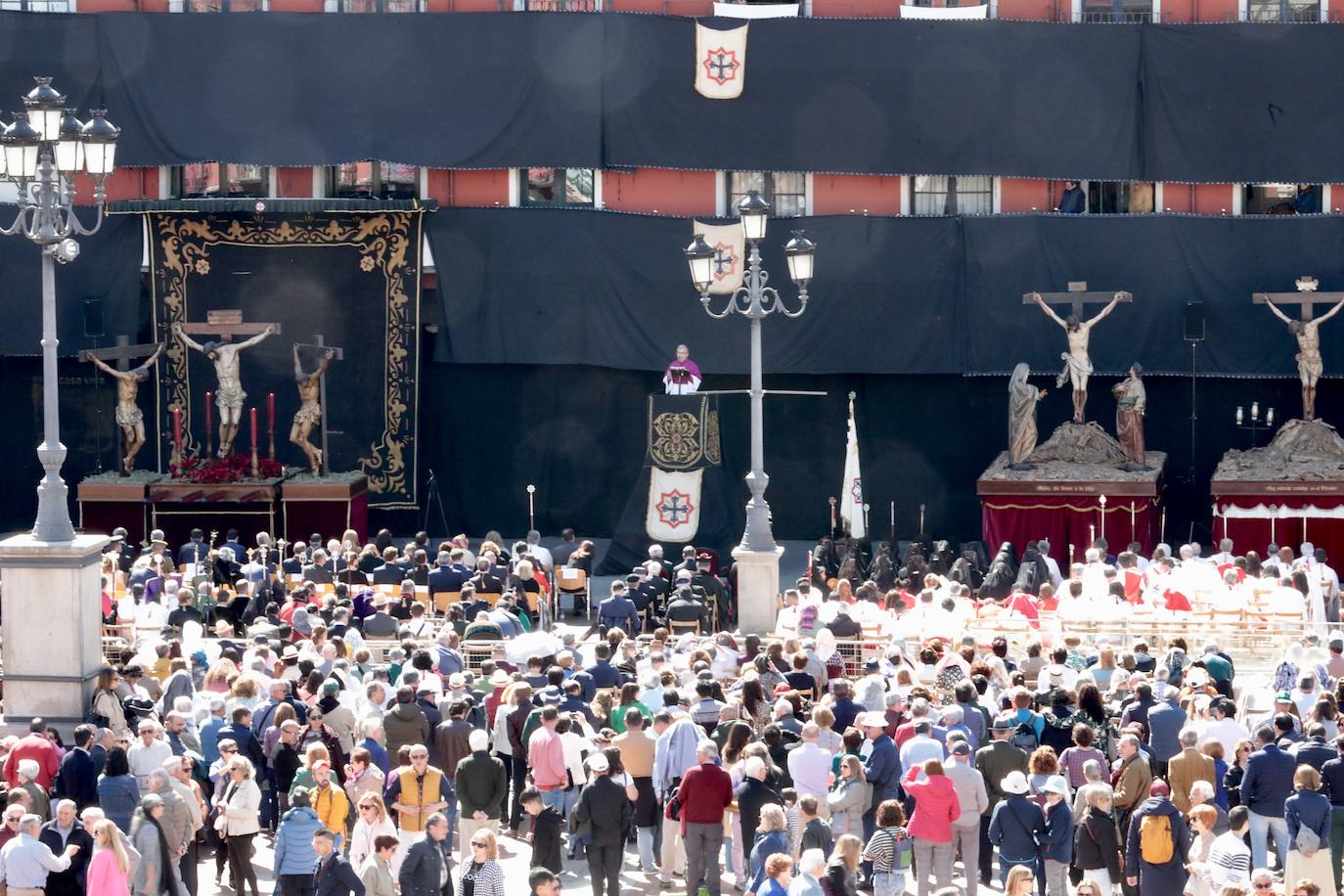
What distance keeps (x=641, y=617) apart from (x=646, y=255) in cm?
1080

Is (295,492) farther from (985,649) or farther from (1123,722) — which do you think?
(1123,722)

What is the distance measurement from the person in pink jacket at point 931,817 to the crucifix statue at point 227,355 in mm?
20313

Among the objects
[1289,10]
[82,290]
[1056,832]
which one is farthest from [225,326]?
[1056,832]

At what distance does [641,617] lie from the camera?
27688mm

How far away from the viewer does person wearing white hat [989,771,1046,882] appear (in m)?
18.1

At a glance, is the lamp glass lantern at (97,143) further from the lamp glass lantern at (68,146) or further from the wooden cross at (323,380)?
the wooden cross at (323,380)

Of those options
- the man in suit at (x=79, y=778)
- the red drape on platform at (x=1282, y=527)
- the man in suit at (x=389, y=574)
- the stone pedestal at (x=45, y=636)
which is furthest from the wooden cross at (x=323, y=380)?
the man in suit at (x=79, y=778)

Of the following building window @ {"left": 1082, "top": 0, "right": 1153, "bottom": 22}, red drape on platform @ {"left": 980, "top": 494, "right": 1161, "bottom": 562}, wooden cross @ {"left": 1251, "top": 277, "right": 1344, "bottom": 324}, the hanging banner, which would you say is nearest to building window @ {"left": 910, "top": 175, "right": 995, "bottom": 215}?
building window @ {"left": 1082, "top": 0, "right": 1153, "bottom": 22}

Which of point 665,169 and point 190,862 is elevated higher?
point 665,169

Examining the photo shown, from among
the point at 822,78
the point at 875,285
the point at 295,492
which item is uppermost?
the point at 822,78

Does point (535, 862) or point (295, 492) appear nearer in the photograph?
point (535, 862)

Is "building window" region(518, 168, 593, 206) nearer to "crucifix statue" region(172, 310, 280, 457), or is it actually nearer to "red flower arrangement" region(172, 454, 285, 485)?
"crucifix statue" region(172, 310, 280, 457)

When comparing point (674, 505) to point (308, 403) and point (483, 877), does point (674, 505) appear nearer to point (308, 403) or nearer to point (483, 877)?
point (308, 403)

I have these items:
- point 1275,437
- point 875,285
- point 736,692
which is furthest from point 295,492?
point 736,692
